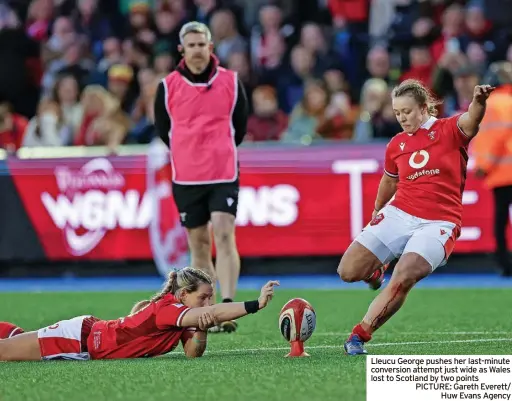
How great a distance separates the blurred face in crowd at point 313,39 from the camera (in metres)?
17.8

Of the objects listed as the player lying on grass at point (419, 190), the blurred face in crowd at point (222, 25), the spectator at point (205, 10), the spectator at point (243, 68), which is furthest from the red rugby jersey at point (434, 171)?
→ the spectator at point (205, 10)

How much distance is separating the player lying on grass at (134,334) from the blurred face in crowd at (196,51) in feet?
9.36

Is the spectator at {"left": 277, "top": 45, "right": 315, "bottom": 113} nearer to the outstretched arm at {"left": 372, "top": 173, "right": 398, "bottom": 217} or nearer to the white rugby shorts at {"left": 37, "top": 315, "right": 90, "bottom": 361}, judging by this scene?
the outstretched arm at {"left": 372, "top": 173, "right": 398, "bottom": 217}

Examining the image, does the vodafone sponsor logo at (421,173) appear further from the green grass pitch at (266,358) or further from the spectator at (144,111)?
the spectator at (144,111)

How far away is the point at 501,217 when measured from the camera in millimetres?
14898

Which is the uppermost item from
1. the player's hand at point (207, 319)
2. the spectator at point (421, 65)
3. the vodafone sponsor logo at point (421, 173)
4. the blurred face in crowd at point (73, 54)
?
the blurred face in crowd at point (73, 54)

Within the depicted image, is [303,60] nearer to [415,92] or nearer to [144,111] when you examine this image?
[144,111]

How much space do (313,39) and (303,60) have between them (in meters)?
0.39

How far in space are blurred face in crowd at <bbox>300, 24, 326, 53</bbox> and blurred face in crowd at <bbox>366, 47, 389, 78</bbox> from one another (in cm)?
90

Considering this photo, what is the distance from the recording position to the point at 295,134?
54.0 ft

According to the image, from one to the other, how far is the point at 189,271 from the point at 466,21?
10.1 m

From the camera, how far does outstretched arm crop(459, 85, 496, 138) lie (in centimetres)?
823

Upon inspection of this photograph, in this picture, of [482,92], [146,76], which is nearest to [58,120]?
[146,76]

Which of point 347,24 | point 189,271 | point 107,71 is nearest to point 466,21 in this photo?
point 347,24
